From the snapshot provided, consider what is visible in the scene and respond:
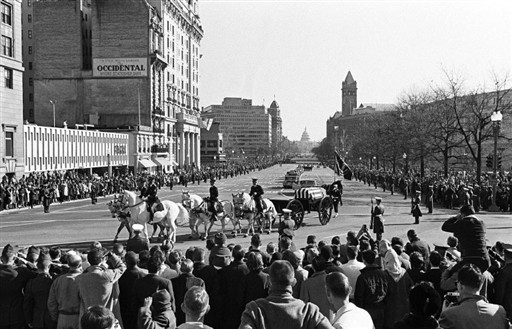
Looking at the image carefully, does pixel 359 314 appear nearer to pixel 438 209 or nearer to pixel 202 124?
Result: pixel 438 209

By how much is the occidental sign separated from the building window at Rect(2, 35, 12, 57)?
3739cm

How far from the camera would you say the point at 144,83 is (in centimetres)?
8381

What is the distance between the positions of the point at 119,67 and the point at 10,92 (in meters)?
39.1

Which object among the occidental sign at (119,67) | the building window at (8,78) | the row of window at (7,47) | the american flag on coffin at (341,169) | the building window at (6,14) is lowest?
the american flag on coffin at (341,169)

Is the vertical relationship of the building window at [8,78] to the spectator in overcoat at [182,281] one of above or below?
above

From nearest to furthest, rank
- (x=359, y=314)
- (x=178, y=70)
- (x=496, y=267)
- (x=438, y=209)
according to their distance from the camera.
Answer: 1. (x=359, y=314)
2. (x=496, y=267)
3. (x=438, y=209)
4. (x=178, y=70)

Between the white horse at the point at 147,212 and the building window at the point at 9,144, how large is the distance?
88.3ft

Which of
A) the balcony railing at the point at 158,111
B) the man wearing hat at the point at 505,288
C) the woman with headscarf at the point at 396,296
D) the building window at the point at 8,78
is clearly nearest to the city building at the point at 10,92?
the building window at the point at 8,78

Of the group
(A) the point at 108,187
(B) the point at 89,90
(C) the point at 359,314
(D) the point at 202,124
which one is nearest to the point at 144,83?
(B) the point at 89,90

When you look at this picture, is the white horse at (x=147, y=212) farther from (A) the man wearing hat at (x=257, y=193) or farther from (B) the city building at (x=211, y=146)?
(B) the city building at (x=211, y=146)

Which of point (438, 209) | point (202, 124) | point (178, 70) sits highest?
point (178, 70)

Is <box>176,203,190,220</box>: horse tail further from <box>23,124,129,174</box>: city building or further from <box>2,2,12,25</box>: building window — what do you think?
<box>2,2,12,25</box>: building window

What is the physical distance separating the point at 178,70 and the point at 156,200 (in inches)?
3501

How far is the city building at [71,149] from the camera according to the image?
48.0 metres
